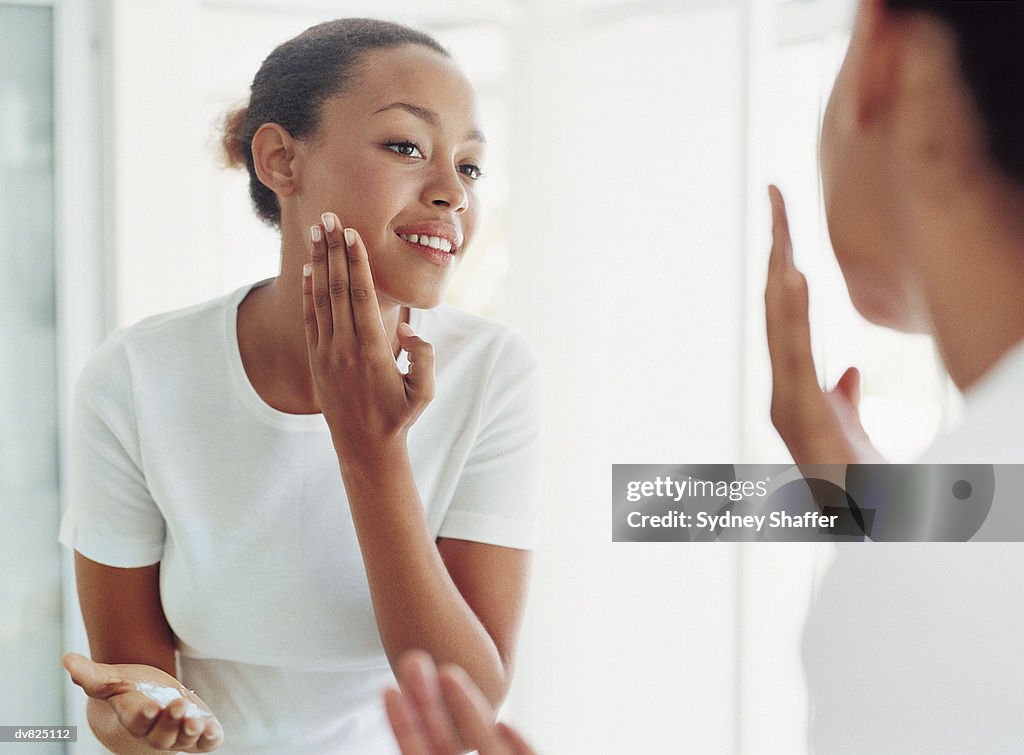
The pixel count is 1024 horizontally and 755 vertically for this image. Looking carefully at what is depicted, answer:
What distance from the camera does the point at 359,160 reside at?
0.72 m

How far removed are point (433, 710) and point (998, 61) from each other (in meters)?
0.66

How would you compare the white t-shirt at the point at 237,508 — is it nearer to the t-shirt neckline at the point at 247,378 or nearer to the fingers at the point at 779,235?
the t-shirt neckline at the point at 247,378

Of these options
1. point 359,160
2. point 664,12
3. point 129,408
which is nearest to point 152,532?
point 129,408

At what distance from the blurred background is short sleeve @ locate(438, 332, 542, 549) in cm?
2

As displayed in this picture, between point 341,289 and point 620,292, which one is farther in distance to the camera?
point 620,292

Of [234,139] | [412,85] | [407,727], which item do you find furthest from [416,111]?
[407,727]

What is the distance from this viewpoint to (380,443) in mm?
724

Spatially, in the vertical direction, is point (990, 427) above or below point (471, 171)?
below

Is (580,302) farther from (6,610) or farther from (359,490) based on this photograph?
(6,610)

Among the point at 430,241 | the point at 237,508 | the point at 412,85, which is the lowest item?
the point at 237,508

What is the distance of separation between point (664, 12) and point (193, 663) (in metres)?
0.65

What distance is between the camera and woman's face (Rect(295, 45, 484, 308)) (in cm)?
72

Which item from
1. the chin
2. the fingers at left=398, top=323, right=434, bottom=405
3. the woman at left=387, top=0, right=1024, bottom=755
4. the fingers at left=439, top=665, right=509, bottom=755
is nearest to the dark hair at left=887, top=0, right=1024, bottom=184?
the woman at left=387, top=0, right=1024, bottom=755

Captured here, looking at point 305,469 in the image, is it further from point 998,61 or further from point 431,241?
point 998,61
